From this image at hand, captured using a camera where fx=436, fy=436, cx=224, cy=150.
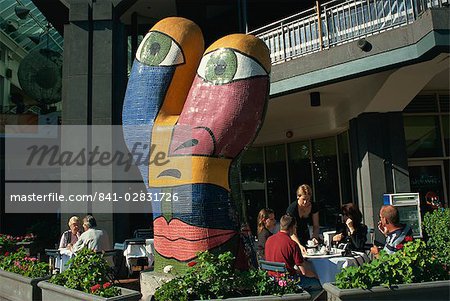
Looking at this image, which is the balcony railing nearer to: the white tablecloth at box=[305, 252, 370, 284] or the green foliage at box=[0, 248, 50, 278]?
the white tablecloth at box=[305, 252, 370, 284]

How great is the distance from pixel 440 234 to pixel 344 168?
21.6 ft

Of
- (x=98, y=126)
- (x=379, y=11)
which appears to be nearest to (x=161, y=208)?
(x=98, y=126)

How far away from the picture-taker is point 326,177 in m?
13.8

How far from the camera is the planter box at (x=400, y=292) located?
3.91 meters

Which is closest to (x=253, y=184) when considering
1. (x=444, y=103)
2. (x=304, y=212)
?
(x=444, y=103)

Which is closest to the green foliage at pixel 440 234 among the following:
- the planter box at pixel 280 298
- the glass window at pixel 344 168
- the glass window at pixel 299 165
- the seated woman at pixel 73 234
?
the planter box at pixel 280 298

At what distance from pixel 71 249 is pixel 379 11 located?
748cm

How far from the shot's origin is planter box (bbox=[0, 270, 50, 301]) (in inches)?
217

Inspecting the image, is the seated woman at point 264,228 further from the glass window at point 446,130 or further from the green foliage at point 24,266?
the glass window at point 446,130

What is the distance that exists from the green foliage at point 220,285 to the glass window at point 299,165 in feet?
33.7

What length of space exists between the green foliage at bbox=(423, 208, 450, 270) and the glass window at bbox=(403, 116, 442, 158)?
5357 mm

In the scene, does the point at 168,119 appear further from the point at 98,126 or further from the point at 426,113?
the point at 426,113

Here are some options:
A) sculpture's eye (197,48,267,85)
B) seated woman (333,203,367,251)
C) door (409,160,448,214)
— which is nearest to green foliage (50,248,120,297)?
sculpture's eye (197,48,267,85)

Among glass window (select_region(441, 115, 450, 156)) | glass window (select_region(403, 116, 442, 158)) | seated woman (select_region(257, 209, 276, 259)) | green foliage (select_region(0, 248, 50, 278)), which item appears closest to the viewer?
green foliage (select_region(0, 248, 50, 278))
